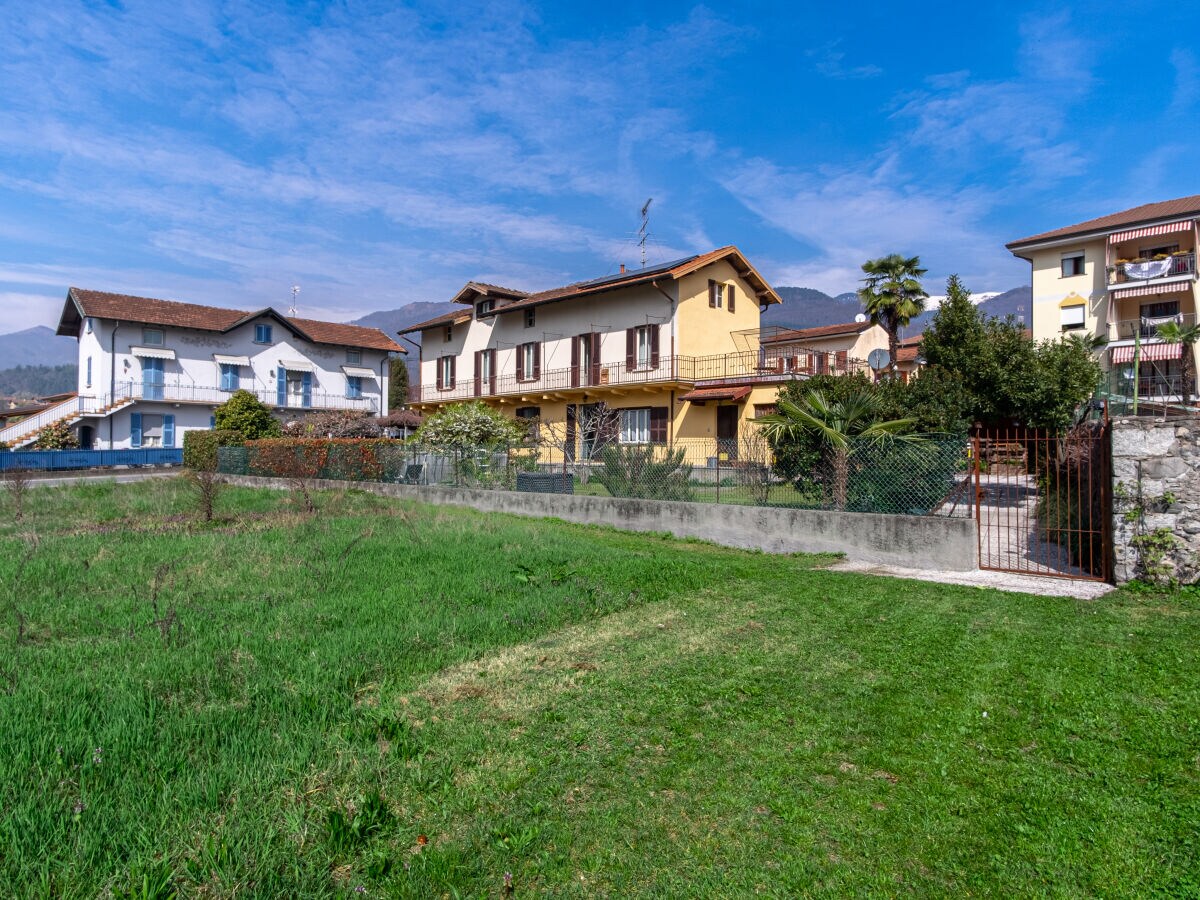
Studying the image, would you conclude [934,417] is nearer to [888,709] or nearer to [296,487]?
[888,709]

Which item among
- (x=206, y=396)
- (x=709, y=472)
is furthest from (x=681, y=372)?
(x=206, y=396)

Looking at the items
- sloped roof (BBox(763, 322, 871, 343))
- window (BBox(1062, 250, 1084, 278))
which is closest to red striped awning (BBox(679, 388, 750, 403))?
sloped roof (BBox(763, 322, 871, 343))

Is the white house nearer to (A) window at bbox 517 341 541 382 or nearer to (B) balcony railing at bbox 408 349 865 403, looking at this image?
(B) balcony railing at bbox 408 349 865 403

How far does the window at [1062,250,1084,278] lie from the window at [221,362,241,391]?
46.9m

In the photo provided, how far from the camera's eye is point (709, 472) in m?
14.0

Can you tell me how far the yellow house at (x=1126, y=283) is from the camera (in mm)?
33188

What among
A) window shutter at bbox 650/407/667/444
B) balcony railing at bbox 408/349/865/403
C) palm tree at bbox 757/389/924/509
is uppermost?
balcony railing at bbox 408/349/865/403

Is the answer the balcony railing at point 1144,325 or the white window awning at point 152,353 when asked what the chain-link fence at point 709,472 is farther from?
the balcony railing at point 1144,325

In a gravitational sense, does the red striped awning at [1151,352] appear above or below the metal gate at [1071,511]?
above

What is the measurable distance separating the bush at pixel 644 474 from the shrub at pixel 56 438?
3425cm

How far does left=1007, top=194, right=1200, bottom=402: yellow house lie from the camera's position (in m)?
33.2

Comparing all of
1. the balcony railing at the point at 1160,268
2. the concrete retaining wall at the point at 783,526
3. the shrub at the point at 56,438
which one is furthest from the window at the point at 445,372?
the balcony railing at the point at 1160,268

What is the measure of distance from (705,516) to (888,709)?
8.53 meters

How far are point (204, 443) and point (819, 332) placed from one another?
35.7 metres
